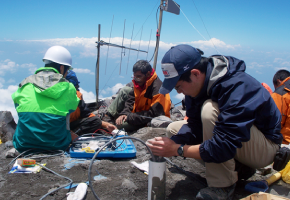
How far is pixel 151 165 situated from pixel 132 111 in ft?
9.57

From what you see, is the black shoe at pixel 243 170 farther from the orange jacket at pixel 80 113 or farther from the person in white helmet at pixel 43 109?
the orange jacket at pixel 80 113

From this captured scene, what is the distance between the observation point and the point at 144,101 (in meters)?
4.51

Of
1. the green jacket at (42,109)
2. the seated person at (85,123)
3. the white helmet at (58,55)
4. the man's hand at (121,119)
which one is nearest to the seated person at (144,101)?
the man's hand at (121,119)

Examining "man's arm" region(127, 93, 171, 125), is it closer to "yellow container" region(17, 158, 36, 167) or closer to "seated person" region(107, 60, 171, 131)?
"seated person" region(107, 60, 171, 131)

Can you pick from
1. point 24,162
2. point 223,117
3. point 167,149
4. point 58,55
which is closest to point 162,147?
point 167,149

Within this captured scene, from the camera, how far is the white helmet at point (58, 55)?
378 cm

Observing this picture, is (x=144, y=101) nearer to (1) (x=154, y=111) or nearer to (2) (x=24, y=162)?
(1) (x=154, y=111)

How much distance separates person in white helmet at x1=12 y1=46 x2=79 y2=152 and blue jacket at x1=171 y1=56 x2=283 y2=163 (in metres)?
1.77

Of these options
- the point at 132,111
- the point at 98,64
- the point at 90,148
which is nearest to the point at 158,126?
the point at 132,111

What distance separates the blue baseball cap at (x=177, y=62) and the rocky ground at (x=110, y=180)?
3.37 ft

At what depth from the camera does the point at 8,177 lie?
93.5 inches

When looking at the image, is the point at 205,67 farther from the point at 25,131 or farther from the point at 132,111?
the point at 132,111

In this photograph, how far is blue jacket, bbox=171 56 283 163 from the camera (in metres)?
1.69

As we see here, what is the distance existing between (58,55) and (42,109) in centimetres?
142
